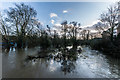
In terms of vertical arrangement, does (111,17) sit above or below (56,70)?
above

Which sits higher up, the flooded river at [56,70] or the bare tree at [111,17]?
the bare tree at [111,17]

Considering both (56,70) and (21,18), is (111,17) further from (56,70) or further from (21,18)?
(21,18)

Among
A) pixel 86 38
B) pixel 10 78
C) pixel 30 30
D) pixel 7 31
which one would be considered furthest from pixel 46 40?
pixel 86 38

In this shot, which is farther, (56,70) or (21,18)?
(21,18)

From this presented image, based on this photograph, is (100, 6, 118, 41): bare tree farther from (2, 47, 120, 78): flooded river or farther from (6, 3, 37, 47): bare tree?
(6, 3, 37, 47): bare tree

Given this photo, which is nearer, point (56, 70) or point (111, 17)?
point (56, 70)

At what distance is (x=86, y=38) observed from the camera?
2845 centimetres

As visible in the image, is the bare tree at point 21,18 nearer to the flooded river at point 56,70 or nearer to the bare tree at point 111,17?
the flooded river at point 56,70

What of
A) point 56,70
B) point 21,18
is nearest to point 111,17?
point 56,70

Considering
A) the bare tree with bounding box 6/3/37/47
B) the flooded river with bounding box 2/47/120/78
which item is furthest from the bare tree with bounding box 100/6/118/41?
the bare tree with bounding box 6/3/37/47

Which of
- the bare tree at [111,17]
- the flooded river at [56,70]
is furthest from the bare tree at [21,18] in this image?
the bare tree at [111,17]

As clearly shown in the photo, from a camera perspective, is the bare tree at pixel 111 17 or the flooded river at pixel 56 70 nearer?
the flooded river at pixel 56 70

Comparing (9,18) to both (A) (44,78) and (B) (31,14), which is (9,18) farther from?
(A) (44,78)

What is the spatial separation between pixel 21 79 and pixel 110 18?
15163 mm
